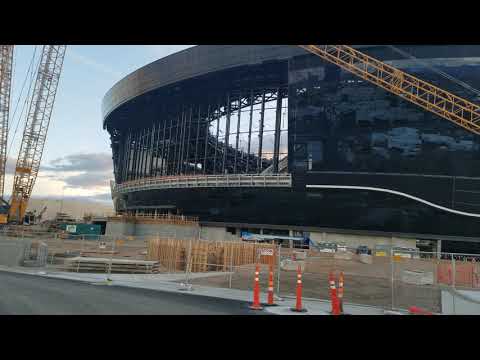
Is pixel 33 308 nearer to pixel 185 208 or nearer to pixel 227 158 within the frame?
pixel 185 208

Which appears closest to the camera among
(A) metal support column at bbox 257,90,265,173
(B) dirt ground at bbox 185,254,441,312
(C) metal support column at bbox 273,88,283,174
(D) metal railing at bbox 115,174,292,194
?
(B) dirt ground at bbox 185,254,441,312

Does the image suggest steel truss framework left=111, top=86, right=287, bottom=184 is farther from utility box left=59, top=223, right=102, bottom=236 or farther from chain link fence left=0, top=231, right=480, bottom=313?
chain link fence left=0, top=231, right=480, bottom=313

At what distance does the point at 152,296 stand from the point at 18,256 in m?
13.6

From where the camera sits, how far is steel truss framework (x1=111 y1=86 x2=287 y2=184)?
5753 centimetres

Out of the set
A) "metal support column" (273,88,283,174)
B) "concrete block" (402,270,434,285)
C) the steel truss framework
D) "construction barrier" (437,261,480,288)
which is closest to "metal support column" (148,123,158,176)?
the steel truss framework

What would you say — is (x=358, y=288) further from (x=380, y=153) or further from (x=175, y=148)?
(x=175, y=148)

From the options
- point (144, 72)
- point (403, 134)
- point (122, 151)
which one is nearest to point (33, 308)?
point (403, 134)

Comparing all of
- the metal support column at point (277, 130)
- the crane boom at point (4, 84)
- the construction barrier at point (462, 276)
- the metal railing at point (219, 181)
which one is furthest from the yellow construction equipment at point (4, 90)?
the construction barrier at point (462, 276)

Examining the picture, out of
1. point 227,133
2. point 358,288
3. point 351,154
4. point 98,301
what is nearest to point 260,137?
point 227,133

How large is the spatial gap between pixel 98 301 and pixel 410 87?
46.4 meters

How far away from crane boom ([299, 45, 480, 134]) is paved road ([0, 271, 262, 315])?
3830cm

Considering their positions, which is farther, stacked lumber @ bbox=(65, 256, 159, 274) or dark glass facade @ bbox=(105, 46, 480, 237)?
dark glass facade @ bbox=(105, 46, 480, 237)

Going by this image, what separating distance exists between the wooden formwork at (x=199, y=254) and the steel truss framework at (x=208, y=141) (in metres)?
27.2

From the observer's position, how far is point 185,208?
2243 inches
